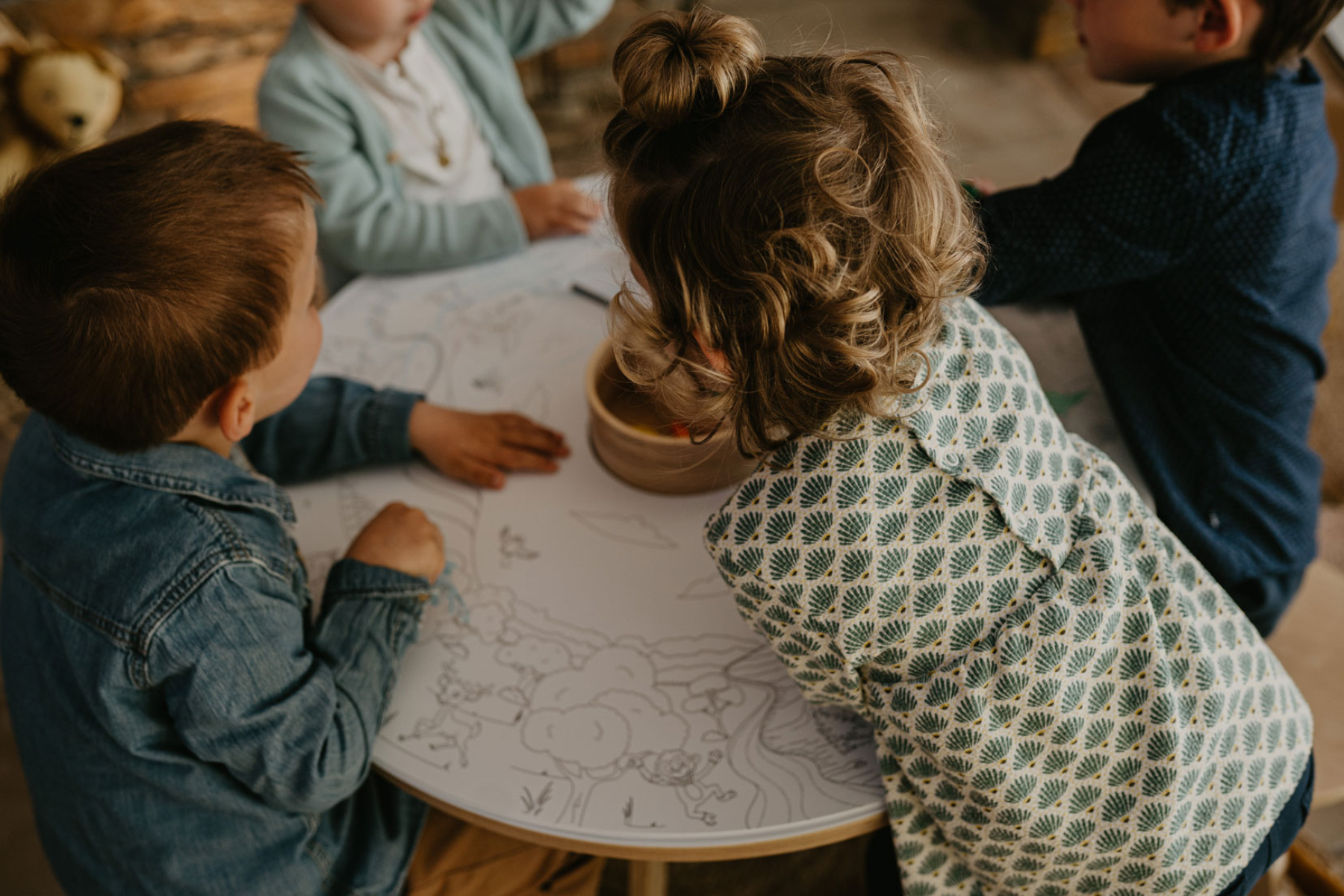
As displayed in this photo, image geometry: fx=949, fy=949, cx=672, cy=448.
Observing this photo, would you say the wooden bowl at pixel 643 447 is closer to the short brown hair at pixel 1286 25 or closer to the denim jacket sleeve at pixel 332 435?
the denim jacket sleeve at pixel 332 435

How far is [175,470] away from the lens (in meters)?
0.87

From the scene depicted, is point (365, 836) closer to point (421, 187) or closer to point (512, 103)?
point (421, 187)

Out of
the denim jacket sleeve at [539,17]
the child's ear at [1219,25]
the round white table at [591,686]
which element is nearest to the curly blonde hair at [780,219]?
the round white table at [591,686]

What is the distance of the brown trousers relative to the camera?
3.37 ft

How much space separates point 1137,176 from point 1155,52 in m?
0.18

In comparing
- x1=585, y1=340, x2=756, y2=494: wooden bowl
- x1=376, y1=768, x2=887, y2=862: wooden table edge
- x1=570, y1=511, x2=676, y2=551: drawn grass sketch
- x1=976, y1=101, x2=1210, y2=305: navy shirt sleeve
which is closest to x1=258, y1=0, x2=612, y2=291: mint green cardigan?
x1=585, y1=340, x2=756, y2=494: wooden bowl

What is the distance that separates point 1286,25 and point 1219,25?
64 millimetres

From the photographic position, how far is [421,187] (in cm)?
162

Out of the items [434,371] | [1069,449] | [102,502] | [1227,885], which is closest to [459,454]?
[434,371]

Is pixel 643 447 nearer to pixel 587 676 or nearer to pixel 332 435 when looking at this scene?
pixel 587 676

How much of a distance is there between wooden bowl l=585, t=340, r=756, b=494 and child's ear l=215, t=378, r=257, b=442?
332 millimetres

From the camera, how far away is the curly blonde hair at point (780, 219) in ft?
2.25

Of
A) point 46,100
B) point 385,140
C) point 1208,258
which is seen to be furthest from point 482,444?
point 46,100

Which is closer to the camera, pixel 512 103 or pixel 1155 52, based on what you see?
pixel 1155 52
